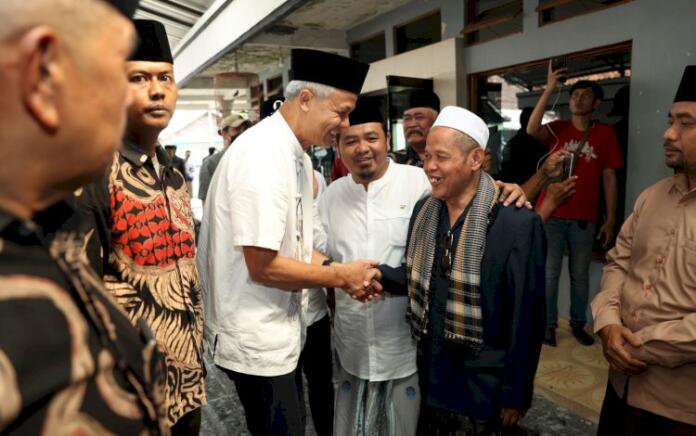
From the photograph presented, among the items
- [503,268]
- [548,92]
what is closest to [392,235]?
[503,268]

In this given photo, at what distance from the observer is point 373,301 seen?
6.75ft

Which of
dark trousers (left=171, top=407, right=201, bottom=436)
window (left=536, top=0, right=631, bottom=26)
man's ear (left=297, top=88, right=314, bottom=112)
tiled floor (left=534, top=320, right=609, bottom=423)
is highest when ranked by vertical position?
window (left=536, top=0, right=631, bottom=26)

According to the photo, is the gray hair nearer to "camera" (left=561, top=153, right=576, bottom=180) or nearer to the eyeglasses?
the eyeglasses

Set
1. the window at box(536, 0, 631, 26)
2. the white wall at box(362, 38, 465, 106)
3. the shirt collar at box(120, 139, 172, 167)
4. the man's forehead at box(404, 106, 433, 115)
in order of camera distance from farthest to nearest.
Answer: the white wall at box(362, 38, 465, 106), the window at box(536, 0, 631, 26), the man's forehead at box(404, 106, 433, 115), the shirt collar at box(120, 139, 172, 167)

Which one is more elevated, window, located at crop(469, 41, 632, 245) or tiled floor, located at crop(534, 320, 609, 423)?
window, located at crop(469, 41, 632, 245)

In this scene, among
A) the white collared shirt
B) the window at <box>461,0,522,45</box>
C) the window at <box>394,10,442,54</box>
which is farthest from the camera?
the window at <box>394,10,442,54</box>

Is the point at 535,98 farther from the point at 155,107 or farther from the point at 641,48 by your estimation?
the point at 155,107

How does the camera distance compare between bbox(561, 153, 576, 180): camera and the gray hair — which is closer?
the gray hair

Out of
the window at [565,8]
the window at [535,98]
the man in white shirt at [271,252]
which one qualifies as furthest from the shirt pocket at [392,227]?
the window at [565,8]

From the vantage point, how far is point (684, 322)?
1501 millimetres

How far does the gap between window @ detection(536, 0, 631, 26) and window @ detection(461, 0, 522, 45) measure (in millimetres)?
295

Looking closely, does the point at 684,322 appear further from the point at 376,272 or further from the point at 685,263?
the point at 376,272

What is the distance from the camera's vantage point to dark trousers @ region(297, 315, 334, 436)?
2398mm

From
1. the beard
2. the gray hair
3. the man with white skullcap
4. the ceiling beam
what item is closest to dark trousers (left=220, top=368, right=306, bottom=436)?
the man with white skullcap
